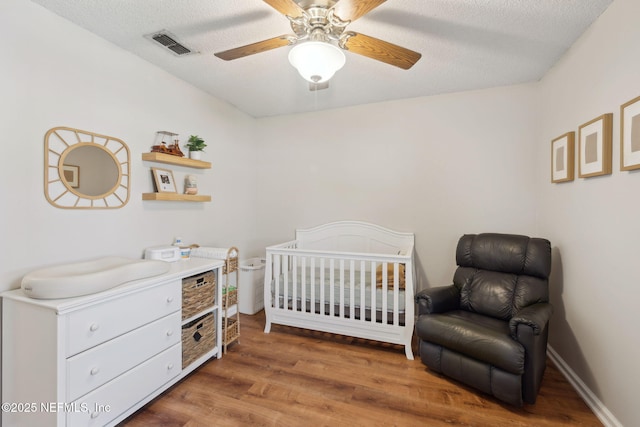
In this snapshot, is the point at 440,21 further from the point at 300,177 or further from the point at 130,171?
the point at 130,171

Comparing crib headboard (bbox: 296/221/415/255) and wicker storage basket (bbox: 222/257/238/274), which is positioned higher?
crib headboard (bbox: 296/221/415/255)

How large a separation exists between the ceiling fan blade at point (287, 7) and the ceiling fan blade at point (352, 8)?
0.18 meters

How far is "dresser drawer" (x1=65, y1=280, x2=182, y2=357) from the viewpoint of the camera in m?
1.41

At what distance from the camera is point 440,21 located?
1815 millimetres

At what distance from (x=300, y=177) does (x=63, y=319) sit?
8.85 ft

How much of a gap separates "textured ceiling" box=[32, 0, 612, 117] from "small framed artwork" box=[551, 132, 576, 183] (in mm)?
674

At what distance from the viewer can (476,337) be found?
1876 millimetres

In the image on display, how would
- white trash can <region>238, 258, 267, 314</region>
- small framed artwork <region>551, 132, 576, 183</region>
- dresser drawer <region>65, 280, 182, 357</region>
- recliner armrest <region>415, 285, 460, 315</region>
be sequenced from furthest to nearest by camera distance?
1. white trash can <region>238, 258, 267, 314</region>
2. recliner armrest <region>415, 285, 460, 315</region>
3. small framed artwork <region>551, 132, 576, 183</region>
4. dresser drawer <region>65, 280, 182, 357</region>

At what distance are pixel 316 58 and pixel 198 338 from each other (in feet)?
6.98

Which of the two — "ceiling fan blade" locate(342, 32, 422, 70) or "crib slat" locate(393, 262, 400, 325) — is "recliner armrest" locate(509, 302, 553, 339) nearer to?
"crib slat" locate(393, 262, 400, 325)

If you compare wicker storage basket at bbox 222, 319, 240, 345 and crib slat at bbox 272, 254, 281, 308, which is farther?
crib slat at bbox 272, 254, 281, 308

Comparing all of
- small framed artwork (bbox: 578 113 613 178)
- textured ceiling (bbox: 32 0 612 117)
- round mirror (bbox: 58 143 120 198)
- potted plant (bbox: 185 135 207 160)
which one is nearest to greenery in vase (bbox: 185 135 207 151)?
potted plant (bbox: 185 135 207 160)

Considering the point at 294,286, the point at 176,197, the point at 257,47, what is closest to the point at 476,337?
the point at 294,286

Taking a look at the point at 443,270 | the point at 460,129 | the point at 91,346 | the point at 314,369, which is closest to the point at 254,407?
the point at 314,369
